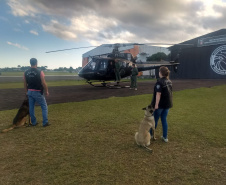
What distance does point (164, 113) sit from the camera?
4.52 metres

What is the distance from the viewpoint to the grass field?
10.00ft

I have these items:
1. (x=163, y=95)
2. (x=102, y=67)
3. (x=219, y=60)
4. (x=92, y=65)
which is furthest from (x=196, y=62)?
(x=163, y=95)

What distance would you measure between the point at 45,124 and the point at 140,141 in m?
3.28

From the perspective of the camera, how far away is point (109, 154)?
3.88 metres

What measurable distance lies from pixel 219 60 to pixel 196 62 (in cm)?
439

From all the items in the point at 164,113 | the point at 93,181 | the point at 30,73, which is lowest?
the point at 93,181

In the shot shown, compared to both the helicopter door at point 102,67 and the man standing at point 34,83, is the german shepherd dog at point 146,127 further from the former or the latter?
the helicopter door at point 102,67

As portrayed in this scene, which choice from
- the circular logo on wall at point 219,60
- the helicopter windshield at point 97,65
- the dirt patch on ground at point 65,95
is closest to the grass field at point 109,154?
the dirt patch on ground at point 65,95

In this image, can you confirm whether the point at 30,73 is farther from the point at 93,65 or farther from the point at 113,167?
the point at 93,65

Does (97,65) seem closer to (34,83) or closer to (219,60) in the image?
(34,83)

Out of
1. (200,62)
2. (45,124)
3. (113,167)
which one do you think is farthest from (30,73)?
(200,62)

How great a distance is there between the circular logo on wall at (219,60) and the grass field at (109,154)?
26763 mm

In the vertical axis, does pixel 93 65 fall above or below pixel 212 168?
above

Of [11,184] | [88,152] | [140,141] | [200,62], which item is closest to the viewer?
[11,184]
